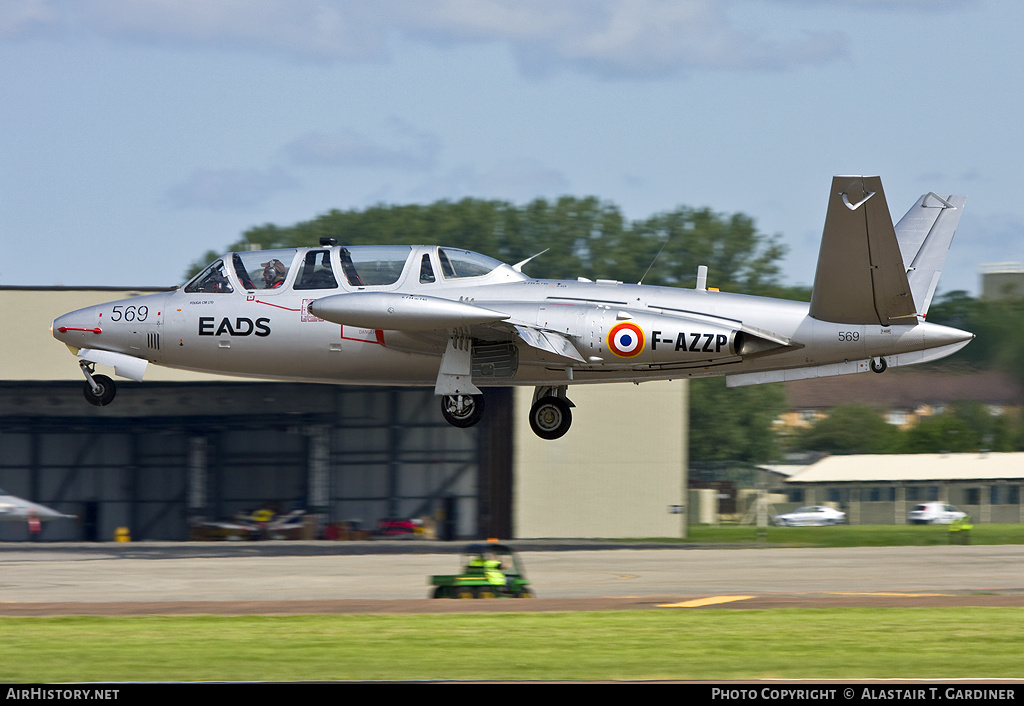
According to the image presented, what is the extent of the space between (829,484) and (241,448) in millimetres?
35297

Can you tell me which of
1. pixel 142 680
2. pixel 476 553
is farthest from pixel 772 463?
pixel 142 680

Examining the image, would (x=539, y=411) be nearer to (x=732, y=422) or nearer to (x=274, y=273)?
(x=274, y=273)

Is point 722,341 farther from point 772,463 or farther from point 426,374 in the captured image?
point 772,463

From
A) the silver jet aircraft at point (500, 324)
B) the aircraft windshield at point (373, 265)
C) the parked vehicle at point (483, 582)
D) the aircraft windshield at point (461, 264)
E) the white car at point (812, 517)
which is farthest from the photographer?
the white car at point (812, 517)

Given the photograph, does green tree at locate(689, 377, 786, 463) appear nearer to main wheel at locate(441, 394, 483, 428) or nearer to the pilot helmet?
main wheel at locate(441, 394, 483, 428)

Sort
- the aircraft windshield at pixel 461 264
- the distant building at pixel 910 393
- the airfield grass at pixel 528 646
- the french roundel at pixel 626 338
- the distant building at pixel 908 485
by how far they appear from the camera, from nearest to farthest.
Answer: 1. the airfield grass at pixel 528 646
2. the french roundel at pixel 626 338
3. the aircraft windshield at pixel 461 264
4. the distant building at pixel 910 393
5. the distant building at pixel 908 485

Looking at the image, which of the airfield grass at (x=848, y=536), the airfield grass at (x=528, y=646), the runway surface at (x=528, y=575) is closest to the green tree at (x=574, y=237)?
the airfield grass at (x=848, y=536)

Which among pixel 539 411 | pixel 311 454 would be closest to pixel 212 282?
pixel 539 411

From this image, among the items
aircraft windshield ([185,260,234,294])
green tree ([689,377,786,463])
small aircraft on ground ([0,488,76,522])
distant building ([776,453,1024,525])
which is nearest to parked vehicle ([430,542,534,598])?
aircraft windshield ([185,260,234,294])

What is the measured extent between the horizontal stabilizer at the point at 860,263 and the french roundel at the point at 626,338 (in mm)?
3202

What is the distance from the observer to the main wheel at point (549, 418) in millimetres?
24875

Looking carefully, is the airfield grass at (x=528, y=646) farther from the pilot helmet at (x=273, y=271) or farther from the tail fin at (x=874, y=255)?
the pilot helmet at (x=273, y=271)

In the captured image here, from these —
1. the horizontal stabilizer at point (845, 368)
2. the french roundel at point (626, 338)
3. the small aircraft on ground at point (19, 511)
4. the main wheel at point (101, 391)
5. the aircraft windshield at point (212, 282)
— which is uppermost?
the aircraft windshield at point (212, 282)

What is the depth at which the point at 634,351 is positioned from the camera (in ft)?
77.0
